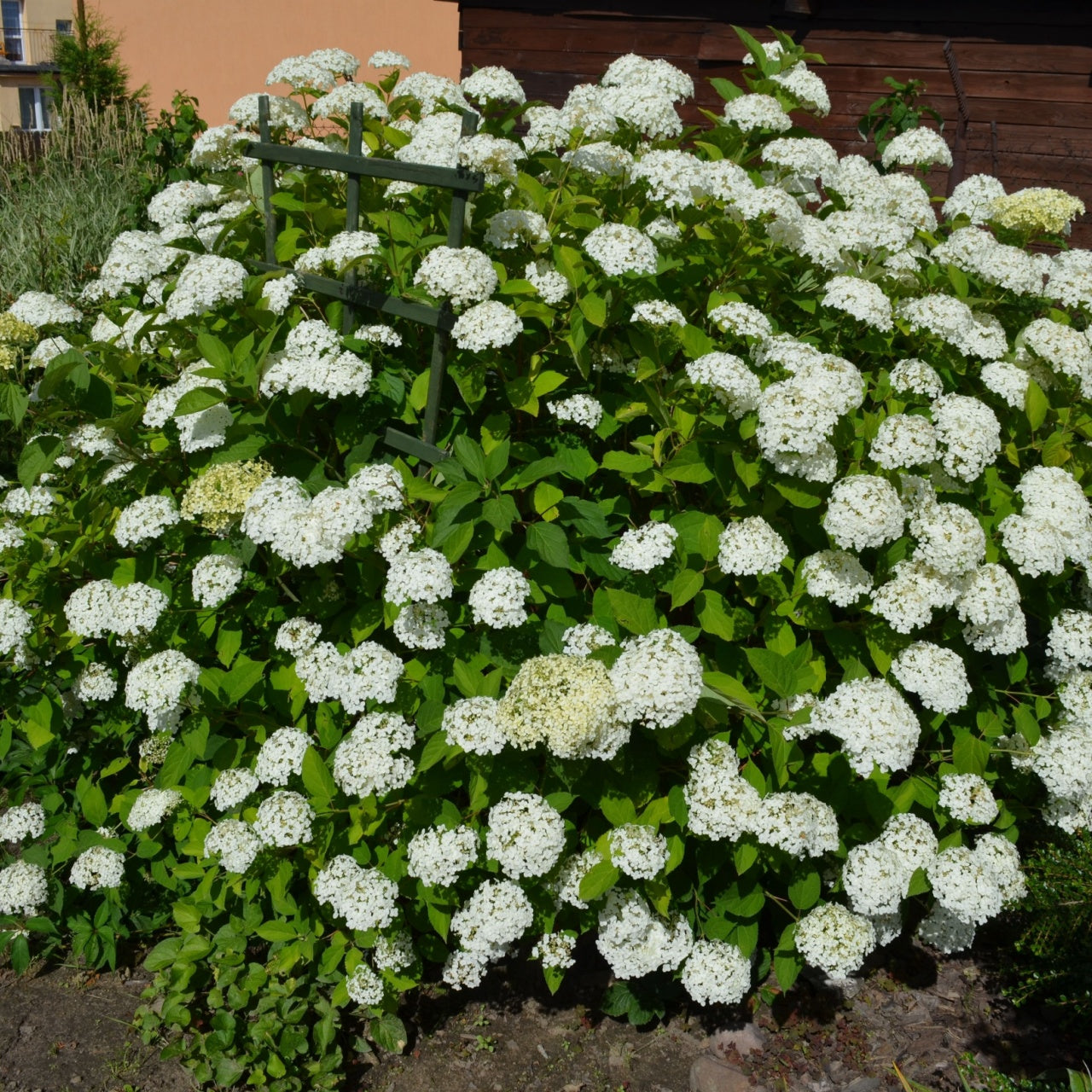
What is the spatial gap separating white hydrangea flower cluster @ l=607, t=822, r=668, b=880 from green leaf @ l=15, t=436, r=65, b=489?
208 cm

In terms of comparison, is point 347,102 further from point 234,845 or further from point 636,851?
point 636,851

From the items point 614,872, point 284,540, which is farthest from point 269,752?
point 614,872

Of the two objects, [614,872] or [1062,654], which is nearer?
[614,872]

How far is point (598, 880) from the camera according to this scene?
8.13 ft

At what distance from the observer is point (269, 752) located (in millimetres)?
2709

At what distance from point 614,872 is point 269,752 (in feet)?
3.17

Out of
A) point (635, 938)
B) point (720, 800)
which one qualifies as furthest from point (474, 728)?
point (635, 938)

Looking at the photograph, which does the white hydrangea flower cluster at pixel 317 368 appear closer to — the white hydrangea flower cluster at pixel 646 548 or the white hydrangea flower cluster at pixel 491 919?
the white hydrangea flower cluster at pixel 646 548

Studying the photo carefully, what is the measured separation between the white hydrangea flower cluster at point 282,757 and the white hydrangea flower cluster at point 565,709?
66 cm

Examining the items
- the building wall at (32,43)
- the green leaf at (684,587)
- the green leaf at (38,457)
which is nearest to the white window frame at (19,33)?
the building wall at (32,43)

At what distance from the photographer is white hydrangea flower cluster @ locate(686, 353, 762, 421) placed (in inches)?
98.7

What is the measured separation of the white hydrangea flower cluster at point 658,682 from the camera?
229cm

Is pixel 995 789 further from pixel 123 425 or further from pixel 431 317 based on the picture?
pixel 123 425

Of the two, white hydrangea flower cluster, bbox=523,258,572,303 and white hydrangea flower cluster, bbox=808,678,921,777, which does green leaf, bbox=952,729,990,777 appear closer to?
white hydrangea flower cluster, bbox=808,678,921,777
